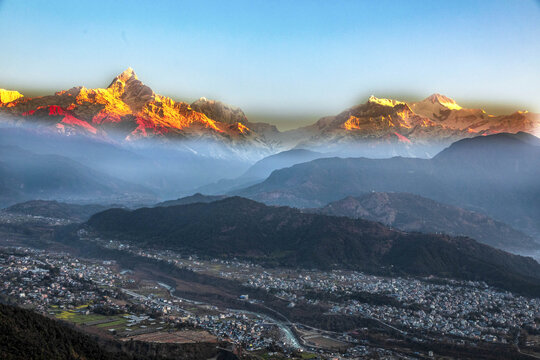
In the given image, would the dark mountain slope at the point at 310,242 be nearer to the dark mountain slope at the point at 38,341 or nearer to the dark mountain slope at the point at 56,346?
the dark mountain slope at the point at 56,346

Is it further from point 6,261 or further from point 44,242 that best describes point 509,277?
point 44,242

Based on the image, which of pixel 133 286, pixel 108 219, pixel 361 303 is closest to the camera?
pixel 361 303

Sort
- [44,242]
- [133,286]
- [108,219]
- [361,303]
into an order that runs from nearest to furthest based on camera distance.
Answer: [361,303]
[133,286]
[44,242]
[108,219]

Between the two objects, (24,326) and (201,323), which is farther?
(201,323)

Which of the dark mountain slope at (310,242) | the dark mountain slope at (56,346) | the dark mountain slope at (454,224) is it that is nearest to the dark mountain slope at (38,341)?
the dark mountain slope at (56,346)

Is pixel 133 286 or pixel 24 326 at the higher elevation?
pixel 24 326

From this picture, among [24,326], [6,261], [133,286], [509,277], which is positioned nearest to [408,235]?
[509,277]

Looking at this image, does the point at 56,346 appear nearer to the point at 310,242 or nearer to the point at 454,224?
the point at 310,242

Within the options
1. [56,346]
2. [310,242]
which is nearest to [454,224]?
[310,242]
